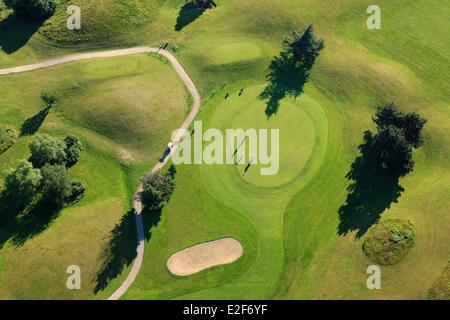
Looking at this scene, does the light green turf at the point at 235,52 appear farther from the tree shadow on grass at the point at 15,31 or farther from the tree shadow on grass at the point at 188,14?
the tree shadow on grass at the point at 15,31

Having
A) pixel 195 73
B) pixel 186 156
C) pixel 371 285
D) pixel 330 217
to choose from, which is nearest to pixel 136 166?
pixel 186 156

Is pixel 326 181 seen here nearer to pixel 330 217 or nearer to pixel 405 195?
pixel 330 217

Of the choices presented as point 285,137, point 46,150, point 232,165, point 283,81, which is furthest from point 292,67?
point 46,150

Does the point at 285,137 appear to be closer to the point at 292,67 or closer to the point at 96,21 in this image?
the point at 292,67

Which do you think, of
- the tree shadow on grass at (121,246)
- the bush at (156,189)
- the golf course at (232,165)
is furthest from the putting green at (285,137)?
the tree shadow on grass at (121,246)

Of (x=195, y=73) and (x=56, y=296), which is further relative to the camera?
(x=195, y=73)

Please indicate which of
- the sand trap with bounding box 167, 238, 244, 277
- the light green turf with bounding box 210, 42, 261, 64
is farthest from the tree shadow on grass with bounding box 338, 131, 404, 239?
the light green turf with bounding box 210, 42, 261, 64
